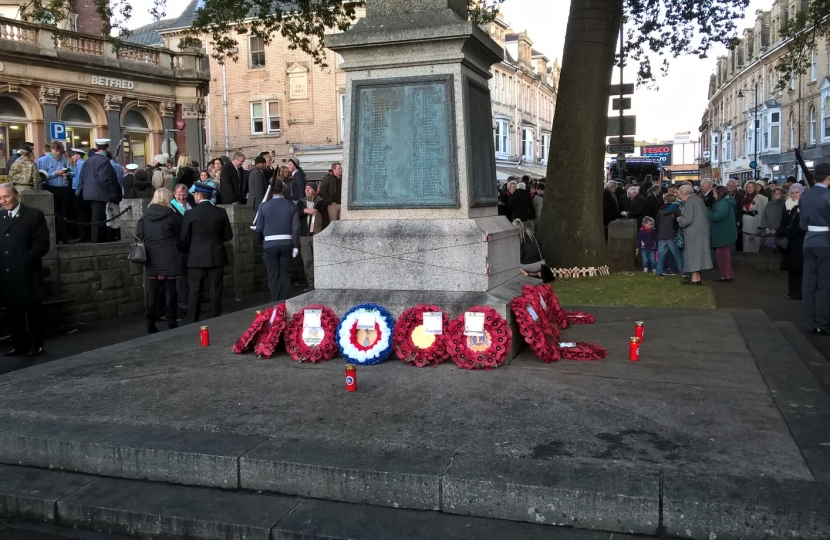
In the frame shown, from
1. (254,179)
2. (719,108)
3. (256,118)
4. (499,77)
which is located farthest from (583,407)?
(719,108)

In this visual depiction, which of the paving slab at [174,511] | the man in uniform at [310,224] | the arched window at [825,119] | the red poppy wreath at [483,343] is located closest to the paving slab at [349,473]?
the paving slab at [174,511]

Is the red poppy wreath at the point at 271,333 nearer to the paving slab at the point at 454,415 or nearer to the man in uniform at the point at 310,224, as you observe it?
the paving slab at the point at 454,415

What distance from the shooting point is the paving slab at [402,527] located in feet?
12.2

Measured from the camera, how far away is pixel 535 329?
6719 millimetres

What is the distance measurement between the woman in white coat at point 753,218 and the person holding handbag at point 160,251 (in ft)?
47.9

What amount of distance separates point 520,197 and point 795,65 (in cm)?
739

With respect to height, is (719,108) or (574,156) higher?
(719,108)

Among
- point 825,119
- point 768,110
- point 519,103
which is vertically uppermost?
point 519,103

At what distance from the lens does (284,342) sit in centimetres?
723

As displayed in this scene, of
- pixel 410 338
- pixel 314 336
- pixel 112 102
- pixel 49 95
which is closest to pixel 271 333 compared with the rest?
pixel 314 336

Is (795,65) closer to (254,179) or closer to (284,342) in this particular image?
(254,179)

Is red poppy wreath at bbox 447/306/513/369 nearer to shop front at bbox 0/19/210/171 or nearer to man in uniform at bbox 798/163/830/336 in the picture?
man in uniform at bbox 798/163/830/336

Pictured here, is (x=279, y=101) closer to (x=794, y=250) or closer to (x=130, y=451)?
(x=794, y=250)

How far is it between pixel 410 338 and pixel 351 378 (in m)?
Answer: 1.09
